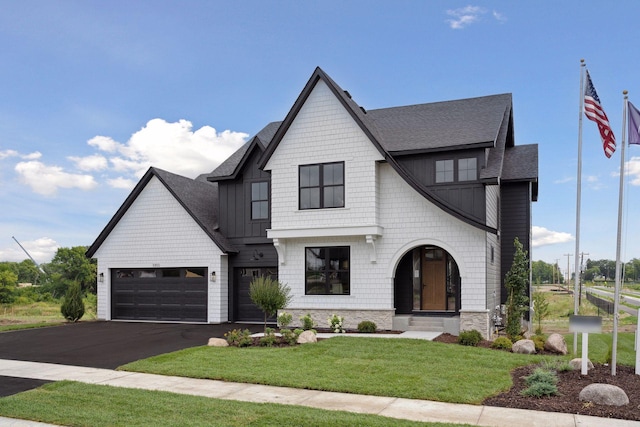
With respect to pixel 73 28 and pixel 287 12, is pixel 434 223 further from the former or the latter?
pixel 73 28

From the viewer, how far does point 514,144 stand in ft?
76.1

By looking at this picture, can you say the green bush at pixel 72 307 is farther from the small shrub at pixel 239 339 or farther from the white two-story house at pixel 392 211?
the small shrub at pixel 239 339

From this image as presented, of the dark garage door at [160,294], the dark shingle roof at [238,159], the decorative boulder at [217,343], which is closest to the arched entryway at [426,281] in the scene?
the decorative boulder at [217,343]

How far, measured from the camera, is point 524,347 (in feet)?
43.1

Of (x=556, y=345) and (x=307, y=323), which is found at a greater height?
(x=556, y=345)

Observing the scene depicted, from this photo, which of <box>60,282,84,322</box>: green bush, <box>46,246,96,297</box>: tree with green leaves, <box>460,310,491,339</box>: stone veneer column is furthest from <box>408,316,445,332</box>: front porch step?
<box>46,246,96,297</box>: tree with green leaves

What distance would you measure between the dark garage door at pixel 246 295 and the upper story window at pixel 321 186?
12.2 ft

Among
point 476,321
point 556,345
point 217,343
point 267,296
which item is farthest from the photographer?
point 476,321

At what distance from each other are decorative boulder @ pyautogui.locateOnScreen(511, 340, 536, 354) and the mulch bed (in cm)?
192

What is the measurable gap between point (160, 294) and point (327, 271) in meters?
7.66

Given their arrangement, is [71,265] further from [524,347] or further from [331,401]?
[331,401]

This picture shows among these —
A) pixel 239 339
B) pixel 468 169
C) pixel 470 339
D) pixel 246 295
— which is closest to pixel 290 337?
pixel 239 339

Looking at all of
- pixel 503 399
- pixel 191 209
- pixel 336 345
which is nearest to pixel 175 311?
pixel 191 209

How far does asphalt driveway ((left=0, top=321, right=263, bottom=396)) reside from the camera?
1308cm
